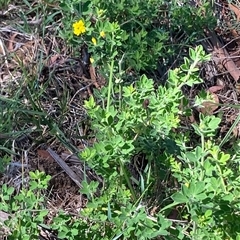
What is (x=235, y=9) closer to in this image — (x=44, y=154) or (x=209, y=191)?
(x=44, y=154)

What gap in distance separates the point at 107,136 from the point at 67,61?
2.57 feet

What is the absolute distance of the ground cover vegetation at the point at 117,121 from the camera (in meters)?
2.03

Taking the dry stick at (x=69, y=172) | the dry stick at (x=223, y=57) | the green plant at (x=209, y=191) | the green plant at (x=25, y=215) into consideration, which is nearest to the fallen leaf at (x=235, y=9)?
the dry stick at (x=223, y=57)

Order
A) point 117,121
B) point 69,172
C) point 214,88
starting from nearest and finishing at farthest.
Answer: point 117,121 → point 69,172 → point 214,88

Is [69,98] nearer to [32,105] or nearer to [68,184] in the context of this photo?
[32,105]

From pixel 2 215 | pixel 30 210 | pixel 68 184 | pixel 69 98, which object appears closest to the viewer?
pixel 30 210

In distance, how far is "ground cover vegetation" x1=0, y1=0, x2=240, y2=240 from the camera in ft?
6.66

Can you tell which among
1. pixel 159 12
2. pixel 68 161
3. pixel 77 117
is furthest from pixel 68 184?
pixel 159 12

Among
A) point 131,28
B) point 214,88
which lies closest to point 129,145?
point 131,28

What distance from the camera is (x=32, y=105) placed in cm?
256

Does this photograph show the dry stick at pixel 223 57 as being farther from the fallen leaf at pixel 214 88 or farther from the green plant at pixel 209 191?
the green plant at pixel 209 191

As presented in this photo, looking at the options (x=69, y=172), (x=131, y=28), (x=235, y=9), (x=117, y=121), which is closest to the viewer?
(x=117, y=121)

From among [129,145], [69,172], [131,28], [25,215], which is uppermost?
[131,28]

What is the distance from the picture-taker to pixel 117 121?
Result: 2.30m
